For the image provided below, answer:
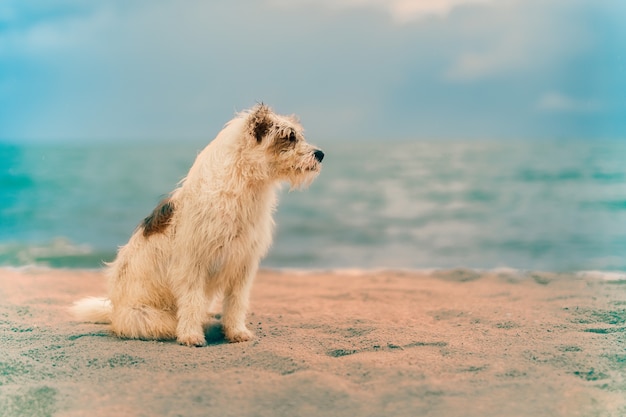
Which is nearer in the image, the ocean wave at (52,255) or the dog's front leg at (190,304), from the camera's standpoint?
the dog's front leg at (190,304)

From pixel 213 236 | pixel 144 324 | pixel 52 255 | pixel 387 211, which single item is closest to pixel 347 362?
pixel 213 236

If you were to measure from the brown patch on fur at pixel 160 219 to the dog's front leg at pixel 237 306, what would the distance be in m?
0.59

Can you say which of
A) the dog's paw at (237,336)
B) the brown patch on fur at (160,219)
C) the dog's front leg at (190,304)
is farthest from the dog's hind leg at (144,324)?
the brown patch on fur at (160,219)

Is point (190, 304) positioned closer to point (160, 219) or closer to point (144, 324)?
point (144, 324)

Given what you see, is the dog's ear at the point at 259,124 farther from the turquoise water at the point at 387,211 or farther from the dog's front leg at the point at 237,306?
the turquoise water at the point at 387,211

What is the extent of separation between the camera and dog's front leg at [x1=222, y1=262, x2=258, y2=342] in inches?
152

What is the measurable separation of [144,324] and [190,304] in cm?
35

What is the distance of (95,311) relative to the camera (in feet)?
14.1

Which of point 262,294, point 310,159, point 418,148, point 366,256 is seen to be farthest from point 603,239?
point 418,148

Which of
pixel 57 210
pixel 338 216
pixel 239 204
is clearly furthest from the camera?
pixel 338 216

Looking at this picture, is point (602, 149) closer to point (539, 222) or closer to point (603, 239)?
point (539, 222)

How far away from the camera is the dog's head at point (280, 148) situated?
3605 mm

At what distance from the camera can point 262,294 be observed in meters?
6.06

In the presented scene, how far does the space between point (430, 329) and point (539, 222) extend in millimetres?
7821
